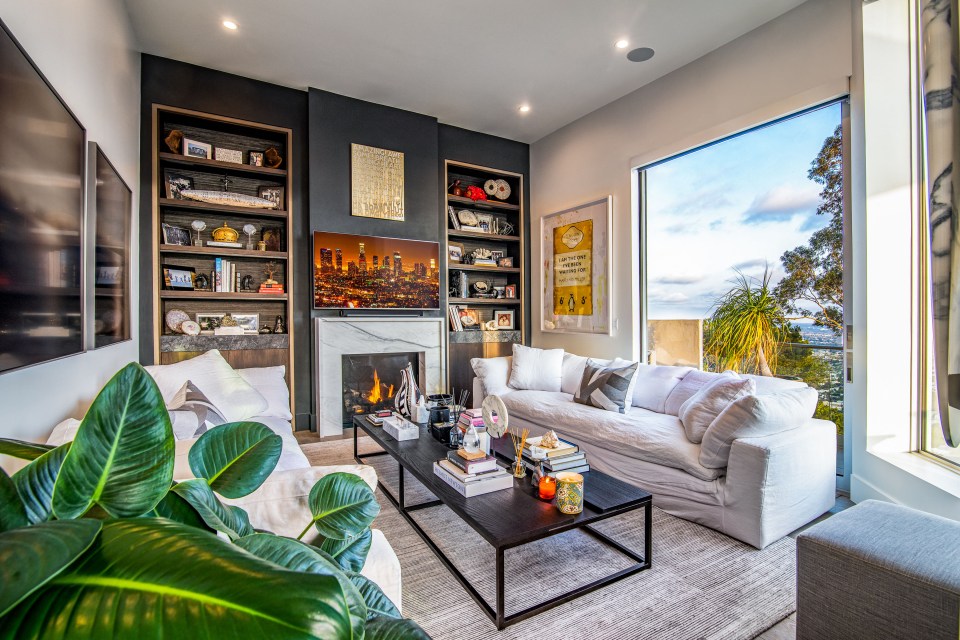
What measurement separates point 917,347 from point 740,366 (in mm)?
999

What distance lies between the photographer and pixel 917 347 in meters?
2.38

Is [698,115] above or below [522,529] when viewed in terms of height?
above

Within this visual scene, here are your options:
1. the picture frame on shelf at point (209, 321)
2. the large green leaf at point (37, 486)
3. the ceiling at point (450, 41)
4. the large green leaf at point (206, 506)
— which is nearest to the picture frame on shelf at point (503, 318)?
the ceiling at point (450, 41)

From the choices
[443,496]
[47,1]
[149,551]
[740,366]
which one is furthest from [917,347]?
[47,1]

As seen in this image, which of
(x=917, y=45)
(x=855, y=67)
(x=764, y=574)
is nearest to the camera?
(x=764, y=574)

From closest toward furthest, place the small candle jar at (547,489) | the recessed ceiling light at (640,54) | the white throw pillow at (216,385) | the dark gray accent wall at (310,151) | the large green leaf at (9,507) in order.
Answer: the large green leaf at (9,507) → the small candle jar at (547,489) → the white throw pillow at (216,385) → the recessed ceiling light at (640,54) → the dark gray accent wall at (310,151)

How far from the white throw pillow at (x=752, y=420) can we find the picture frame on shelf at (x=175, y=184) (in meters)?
4.20

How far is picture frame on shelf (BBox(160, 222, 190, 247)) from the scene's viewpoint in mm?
3635

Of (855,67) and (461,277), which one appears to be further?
(461,277)

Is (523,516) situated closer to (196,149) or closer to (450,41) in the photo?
(450,41)

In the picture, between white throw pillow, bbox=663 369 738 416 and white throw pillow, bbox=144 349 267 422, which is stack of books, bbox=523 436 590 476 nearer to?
white throw pillow, bbox=663 369 738 416

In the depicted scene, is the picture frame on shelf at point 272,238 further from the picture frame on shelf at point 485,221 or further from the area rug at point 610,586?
the area rug at point 610,586

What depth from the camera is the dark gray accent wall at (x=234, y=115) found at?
3523 mm

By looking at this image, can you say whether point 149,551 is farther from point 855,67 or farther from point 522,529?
point 855,67
